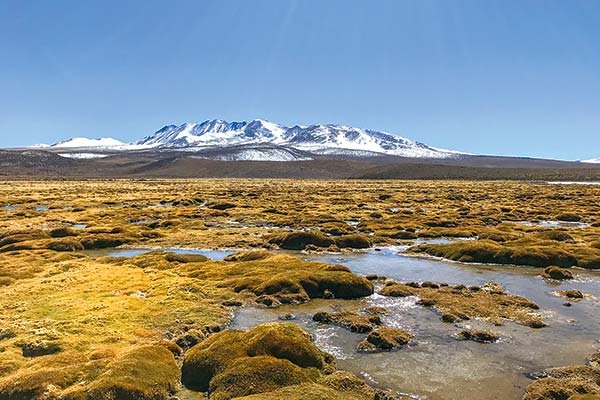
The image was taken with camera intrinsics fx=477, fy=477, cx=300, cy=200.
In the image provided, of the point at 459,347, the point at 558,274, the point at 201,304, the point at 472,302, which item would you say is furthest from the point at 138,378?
the point at 558,274

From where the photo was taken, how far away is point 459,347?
19.8m

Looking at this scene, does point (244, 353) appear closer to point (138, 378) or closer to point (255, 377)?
point (255, 377)

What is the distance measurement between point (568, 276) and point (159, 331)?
26900 millimetres

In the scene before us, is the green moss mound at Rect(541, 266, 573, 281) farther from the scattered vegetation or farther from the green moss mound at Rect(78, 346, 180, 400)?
the green moss mound at Rect(78, 346, 180, 400)

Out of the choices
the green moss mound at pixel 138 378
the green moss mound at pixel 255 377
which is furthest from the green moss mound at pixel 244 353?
the green moss mound at pixel 138 378

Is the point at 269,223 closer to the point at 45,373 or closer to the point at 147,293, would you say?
the point at 147,293

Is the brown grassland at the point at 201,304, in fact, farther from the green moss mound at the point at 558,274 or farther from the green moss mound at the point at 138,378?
the green moss mound at the point at 558,274

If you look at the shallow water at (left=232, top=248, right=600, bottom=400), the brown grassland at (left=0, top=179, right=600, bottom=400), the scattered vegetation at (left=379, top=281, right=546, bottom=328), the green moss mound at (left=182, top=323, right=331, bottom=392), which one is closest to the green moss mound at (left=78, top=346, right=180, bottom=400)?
the brown grassland at (left=0, top=179, right=600, bottom=400)

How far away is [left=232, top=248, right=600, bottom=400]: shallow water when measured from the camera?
16.4 m

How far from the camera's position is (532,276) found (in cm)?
3316

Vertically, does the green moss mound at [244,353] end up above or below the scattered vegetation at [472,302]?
above

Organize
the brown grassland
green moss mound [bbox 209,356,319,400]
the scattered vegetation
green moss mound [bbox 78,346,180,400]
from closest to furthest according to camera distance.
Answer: green moss mound [bbox 78,346,180,400] < green moss mound [bbox 209,356,319,400] < the brown grassland < the scattered vegetation

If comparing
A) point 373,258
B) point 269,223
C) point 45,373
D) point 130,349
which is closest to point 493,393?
point 130,349

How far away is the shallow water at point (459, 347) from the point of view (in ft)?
53.9
